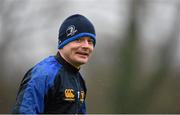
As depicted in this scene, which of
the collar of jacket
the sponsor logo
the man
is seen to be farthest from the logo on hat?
the sponsor logo

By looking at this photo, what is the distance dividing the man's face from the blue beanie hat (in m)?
0.05

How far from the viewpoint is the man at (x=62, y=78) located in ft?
18.3

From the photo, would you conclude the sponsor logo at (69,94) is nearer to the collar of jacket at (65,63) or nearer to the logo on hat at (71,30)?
the collar of jacket at (65,63)

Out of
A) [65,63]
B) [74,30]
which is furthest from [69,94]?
[74,30]

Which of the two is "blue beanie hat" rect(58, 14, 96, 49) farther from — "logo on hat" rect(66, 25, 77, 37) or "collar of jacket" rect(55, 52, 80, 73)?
"collar of jacket" rect(55, 52, 80, 73)

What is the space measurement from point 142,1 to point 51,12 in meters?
3.92

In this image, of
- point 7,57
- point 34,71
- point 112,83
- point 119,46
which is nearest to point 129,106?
point 112,83

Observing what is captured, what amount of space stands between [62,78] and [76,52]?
0.27 metres

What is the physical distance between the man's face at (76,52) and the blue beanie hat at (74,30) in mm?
53

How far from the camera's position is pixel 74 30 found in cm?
607

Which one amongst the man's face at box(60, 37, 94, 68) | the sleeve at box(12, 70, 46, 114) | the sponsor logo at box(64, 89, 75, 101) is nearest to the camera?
the sleeve at box(12, 70, 46, 114)

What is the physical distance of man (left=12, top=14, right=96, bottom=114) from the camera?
5570 millimetres

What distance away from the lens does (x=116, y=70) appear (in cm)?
2428

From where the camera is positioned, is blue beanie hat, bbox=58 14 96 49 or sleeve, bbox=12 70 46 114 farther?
blue beanie hat, bbox=58 14 96 49
